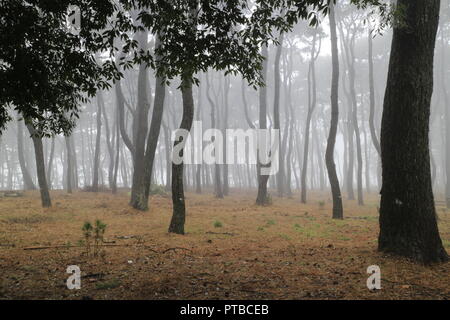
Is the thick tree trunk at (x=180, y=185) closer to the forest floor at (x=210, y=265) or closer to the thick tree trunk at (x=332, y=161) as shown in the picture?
the forest floor at (x=210, y=265)

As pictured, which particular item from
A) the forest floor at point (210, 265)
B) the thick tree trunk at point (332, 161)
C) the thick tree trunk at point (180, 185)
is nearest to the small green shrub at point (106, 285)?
the forest floor at point (210, 265)

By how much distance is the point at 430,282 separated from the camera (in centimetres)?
538

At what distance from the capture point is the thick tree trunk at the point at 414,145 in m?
6.46

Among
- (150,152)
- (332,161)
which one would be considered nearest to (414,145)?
(332,161)

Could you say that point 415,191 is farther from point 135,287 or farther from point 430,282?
point 135,287

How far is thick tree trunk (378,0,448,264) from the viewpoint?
6457 mm

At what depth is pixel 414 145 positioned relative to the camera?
21.3ft

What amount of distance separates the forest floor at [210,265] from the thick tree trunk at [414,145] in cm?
47

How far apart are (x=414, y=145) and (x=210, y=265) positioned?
4.87 metres

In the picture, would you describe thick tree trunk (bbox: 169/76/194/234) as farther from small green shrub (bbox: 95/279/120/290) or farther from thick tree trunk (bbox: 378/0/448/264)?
thick tree trunk (bbox: 378/0/448/264)

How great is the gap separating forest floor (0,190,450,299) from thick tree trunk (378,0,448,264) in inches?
18.4

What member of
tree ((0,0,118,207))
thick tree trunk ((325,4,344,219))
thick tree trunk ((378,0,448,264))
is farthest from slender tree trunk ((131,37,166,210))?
thick tree trunk ((378,0,448,264))
